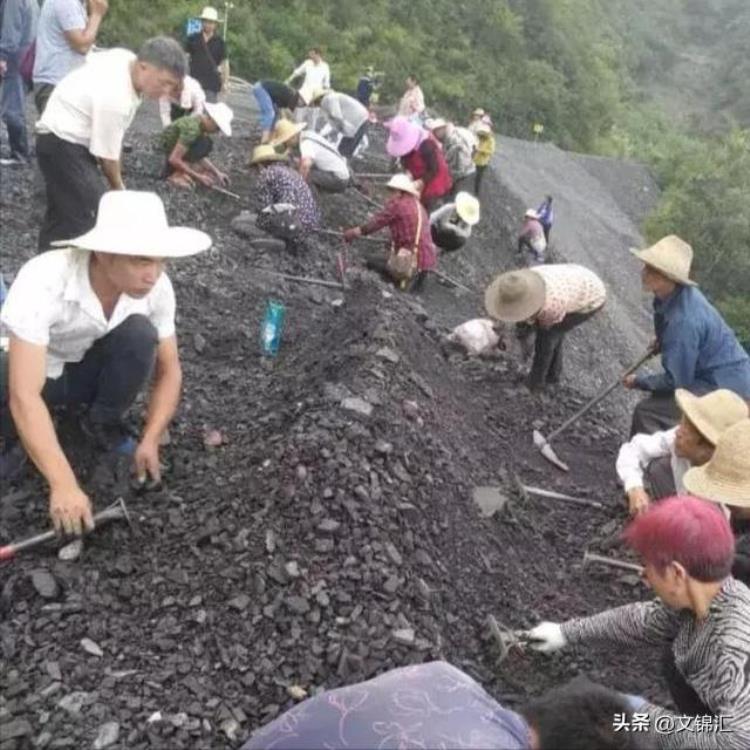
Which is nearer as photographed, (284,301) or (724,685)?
(724,685)

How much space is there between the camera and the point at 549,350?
699cm

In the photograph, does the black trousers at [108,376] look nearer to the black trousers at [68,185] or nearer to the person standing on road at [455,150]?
the black trousers at [68,185]

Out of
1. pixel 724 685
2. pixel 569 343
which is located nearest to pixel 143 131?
pixel 569 343

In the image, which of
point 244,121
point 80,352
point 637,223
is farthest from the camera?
point 637,223

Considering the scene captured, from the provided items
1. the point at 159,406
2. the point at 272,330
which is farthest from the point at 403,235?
the point at 159,406

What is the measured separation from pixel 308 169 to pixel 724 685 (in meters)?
7.98

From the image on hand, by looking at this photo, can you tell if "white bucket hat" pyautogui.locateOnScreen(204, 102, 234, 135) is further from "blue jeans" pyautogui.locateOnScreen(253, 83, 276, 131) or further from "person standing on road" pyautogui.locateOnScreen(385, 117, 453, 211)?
"blue jeans" pyautogui.locateOnScreen(253, 83, 276, 131)

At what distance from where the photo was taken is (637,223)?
2580cm

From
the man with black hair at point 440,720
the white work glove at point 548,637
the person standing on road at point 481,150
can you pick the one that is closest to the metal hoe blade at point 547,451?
the white work glove at point 548,637

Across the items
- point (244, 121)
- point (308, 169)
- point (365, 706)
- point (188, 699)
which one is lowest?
point (244, 121)

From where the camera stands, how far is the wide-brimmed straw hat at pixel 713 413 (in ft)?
13.0

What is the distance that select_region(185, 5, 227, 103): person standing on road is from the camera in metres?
12.1

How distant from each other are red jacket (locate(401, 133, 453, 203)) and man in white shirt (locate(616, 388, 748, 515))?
6.13m

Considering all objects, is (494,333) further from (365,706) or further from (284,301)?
(365,706)
